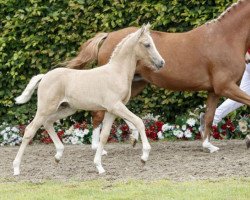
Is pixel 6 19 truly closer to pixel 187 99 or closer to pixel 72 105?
pixel 187 99

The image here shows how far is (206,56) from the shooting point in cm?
950

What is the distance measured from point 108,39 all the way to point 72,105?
5.77 ft

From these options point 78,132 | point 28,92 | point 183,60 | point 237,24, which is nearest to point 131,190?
point 28,92

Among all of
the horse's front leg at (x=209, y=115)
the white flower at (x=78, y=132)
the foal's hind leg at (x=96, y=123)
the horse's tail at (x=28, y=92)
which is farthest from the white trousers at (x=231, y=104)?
the horse's tail at (x=28, y=92)

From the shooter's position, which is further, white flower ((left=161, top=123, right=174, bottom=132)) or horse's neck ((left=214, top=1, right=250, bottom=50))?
white flower ((left=161, top=123, right=174, bottom=132))

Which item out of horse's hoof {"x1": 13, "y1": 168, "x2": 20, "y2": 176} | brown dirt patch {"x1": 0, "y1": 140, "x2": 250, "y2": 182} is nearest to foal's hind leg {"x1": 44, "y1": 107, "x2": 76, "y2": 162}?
brown dirt patch {"x1": 0, "y1": 140, "x2": 250, "y2": 182}

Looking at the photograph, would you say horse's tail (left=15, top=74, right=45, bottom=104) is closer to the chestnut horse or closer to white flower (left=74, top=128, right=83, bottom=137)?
the chestnut horse

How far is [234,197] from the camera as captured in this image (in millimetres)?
6590

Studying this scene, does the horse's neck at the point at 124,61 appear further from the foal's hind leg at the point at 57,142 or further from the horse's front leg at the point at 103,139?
the foal's hind leg at the point at 57,142

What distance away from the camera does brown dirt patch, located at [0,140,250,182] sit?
7.96 m

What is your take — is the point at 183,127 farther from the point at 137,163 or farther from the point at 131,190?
the point at 131,190

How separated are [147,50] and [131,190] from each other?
1802 mm

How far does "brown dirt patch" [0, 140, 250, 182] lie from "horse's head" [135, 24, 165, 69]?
3.78 feet

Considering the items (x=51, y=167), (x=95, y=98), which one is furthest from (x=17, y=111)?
(x=95, y=98)
